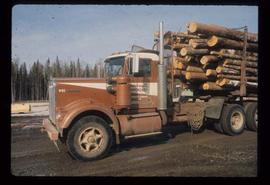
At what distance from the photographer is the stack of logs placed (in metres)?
9.65

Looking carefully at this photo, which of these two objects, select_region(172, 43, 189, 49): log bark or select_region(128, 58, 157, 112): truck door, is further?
select_region(172, 43, 189, 49): log bark

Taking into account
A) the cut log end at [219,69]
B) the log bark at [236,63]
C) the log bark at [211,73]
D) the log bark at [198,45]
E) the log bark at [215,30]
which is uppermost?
the log bark at [215,30]

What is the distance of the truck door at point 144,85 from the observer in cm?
824

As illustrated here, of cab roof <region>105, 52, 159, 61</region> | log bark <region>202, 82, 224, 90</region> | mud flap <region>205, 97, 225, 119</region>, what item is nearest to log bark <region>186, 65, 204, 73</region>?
log bark <region>202, 82, 224, 90</region>

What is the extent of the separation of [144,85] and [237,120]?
391 cm

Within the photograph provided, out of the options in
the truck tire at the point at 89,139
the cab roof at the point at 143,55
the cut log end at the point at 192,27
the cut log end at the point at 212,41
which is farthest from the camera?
the cut log end at the point at 212,41

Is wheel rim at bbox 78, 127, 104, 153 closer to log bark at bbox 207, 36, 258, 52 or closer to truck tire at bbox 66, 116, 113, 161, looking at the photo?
truck tire at bbox 66, 116, 113, 161

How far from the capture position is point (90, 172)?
6203 mm

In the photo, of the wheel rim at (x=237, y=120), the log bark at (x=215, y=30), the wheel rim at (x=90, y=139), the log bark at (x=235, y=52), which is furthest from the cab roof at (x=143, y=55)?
the wheel rim at (x=237, y=120)

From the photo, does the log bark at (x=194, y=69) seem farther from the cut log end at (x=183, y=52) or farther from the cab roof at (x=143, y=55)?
the cab roof at (x=143, y=55)

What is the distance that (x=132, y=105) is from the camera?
325 inches

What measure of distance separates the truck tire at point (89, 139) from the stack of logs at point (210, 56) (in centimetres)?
365

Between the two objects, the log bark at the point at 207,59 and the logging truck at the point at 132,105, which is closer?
the logging truck at the point at 132,105
